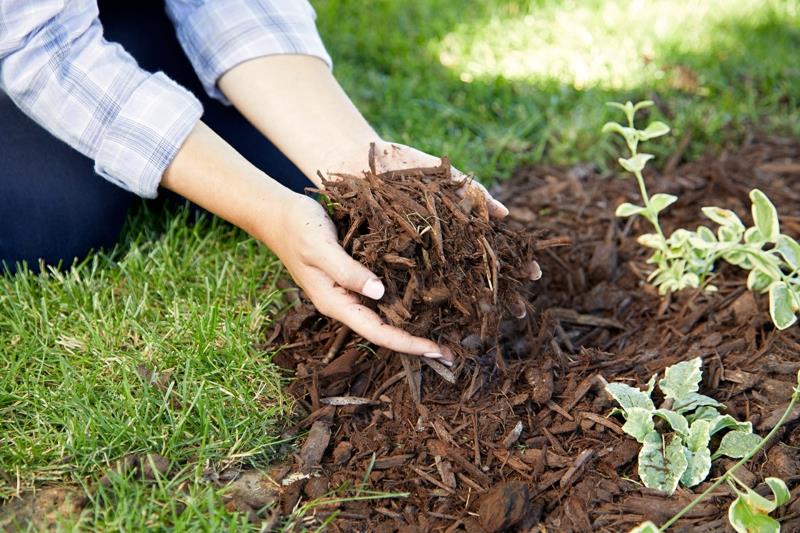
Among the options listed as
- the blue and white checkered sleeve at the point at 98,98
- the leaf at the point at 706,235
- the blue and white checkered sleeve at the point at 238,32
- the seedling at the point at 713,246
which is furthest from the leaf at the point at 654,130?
the blue and white checkered sleeve at the point at 98,98

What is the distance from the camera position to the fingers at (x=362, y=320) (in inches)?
81.3

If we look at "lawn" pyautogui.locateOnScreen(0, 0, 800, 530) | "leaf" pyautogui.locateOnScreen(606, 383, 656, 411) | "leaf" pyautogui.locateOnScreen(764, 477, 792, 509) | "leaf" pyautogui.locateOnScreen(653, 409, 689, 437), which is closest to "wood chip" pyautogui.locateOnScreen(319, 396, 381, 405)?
"lawn" pyautogui.locateOnScreen(0, 0, 800, 530)

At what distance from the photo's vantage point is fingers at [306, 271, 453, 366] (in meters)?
2.06

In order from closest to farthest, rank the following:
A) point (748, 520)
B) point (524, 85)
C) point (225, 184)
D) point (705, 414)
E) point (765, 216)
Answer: point (748, 520) → point (705, 414) → point (225, 184) → point (765, 216) → point (524, 85)

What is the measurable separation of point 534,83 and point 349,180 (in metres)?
2.05

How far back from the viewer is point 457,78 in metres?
4.07

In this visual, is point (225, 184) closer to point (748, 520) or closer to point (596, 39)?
point (748, 520)

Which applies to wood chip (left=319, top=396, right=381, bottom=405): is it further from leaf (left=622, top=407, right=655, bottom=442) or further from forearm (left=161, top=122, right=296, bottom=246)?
leaf (left=622, top=407, right=655, bottom=442)

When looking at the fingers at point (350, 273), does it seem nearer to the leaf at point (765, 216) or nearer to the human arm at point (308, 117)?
the human arm at point (308, 117)

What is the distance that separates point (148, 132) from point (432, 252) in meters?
0.90

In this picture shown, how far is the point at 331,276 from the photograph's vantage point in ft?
6.77

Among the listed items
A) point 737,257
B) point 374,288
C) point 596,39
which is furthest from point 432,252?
point 596,39

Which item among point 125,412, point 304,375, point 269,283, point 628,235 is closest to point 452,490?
point 304,375

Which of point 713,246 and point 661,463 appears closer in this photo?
point 661,463
